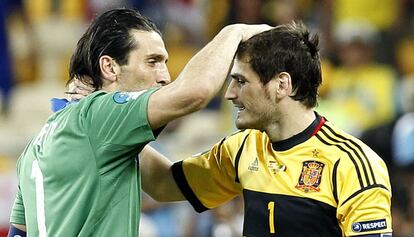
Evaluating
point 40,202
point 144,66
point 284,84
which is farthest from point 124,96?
point 284,84

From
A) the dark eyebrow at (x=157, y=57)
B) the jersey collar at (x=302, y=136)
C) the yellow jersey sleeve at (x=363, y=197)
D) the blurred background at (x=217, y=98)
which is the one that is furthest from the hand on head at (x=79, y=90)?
the blurred background at (x=217, y=98)

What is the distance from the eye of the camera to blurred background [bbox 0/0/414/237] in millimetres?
9180

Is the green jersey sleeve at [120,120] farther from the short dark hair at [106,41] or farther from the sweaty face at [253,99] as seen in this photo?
the sweaty face at [253,99]

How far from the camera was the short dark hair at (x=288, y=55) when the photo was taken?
4668 millimetres

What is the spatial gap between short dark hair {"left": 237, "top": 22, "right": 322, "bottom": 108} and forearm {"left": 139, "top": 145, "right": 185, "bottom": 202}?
2.25ft

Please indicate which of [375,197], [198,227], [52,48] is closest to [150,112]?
[375,197]

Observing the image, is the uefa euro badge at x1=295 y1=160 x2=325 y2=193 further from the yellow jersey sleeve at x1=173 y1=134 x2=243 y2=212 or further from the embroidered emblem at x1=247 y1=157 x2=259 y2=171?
the yellow jersey sleeve at x1=173 y1=134 x2=243 y2=212

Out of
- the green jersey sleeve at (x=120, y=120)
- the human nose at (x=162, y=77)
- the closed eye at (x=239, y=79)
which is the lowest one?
the green jersey sleeve at (x=120, y=120)

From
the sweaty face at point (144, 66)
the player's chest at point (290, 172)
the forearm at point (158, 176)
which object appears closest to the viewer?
the player's chest at point (290, 172)

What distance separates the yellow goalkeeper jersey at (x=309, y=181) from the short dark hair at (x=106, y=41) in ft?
2.15

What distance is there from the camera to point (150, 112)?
4.27 m

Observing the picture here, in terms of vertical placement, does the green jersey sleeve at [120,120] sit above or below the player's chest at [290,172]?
above

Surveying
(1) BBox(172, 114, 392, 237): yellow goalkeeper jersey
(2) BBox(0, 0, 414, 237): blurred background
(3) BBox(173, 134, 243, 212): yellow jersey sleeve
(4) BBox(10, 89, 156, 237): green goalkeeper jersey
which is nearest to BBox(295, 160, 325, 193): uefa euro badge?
(1) BBox(172, 114, 392, 237): yellow goalkeeper jersey

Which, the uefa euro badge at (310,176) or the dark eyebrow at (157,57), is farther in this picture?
the dark eyebrow at (157,57)
